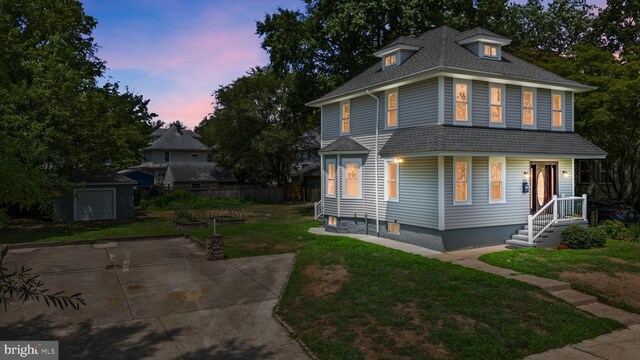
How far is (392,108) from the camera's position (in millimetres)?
19109

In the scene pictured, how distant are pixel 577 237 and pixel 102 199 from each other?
27007 mm

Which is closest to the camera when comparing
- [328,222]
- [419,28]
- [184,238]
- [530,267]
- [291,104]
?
[530,267]

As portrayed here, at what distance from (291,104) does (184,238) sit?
15.6 m

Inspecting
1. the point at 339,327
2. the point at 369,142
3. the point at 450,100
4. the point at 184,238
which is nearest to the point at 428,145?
the point at 450,100

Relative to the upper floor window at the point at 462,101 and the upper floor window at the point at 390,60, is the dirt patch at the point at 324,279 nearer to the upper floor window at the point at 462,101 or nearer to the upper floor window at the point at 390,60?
the upper floor window at the point at 462,101

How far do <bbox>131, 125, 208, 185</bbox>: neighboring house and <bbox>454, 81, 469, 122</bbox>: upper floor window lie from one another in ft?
153

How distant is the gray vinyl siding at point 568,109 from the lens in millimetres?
20188

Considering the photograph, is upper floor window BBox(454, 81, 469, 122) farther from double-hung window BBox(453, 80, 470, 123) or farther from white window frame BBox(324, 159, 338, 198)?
white window frame BBox(324, 159, 338, 198)

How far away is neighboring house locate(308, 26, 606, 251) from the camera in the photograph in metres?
A: 16.6

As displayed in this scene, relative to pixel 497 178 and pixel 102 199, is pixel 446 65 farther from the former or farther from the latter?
pixel 102 199

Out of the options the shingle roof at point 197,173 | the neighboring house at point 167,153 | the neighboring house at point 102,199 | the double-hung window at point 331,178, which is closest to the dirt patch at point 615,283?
the double-hung window at point 331,178

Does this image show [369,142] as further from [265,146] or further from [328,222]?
[265,146]

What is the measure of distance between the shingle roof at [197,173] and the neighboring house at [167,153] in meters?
6.98

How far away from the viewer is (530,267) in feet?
43.8
